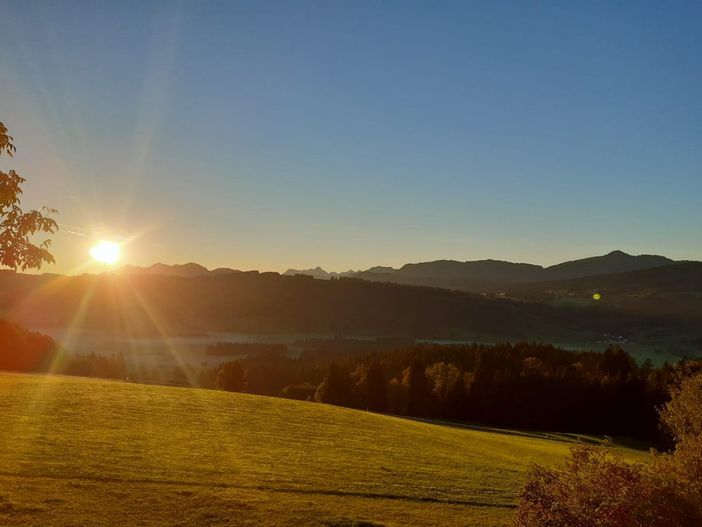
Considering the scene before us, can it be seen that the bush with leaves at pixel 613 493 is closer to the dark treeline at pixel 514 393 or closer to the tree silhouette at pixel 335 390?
the tree silhouette at pixel 335 390

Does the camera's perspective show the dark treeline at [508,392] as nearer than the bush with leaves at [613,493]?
No

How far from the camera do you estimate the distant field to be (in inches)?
733

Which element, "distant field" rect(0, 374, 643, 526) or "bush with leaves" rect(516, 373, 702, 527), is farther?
"distant field" rect(0, 374, 643, 526)

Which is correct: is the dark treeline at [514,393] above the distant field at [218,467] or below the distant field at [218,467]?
below

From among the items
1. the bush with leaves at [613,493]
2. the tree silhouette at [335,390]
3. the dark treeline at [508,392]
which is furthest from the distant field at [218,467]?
the dark treeline at [508,392]

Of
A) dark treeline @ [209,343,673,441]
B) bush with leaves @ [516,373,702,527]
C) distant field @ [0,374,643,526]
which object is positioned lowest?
dark treeline @ [209,343,673,441]

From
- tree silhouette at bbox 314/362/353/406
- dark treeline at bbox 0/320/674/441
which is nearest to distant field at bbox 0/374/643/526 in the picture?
tree silhouette at bbox 314/362/353/406

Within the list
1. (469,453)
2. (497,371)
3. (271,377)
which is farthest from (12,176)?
(271,377)

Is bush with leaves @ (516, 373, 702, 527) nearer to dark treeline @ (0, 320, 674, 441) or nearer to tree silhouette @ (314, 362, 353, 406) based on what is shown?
tree silhouette @ (314, 362, 353, 406)

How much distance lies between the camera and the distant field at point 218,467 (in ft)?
61.1

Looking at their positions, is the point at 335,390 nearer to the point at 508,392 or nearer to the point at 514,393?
the point at 508,392

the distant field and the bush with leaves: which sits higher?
the bush with leaves

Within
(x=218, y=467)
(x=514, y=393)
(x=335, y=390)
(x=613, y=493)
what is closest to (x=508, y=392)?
(x=514, y=393)

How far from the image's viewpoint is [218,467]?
79.8ft
